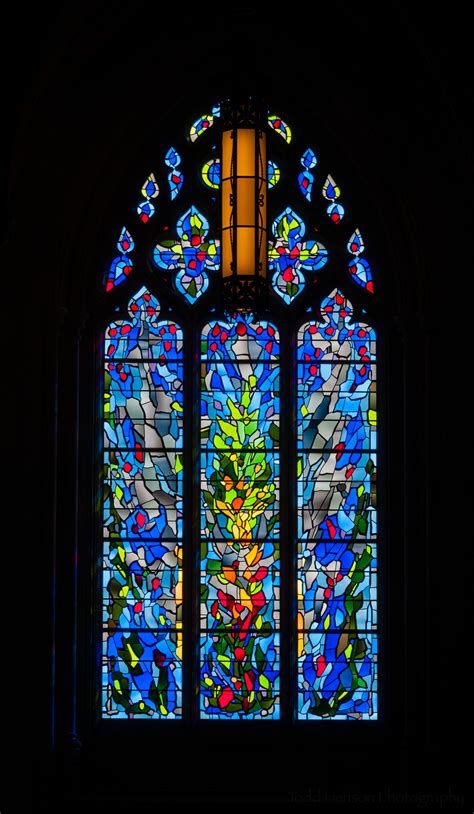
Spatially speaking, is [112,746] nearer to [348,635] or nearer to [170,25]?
[348,635]

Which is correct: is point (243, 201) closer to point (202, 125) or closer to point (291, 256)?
point (291, 256)

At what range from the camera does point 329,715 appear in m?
6.85

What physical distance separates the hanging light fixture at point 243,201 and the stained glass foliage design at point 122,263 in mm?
2433

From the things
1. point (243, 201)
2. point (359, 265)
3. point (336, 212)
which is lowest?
point (243, 201)

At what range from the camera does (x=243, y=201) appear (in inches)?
185

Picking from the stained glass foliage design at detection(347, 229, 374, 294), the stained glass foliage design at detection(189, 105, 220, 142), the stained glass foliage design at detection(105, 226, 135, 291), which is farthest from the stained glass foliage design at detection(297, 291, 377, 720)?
the stained glass foliage design at detection(189, 105, 220, 142)

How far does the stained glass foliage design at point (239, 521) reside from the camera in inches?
271

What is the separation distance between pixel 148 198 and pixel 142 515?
5.82ft

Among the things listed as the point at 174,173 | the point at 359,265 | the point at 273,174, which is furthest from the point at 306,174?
the point at 174,173

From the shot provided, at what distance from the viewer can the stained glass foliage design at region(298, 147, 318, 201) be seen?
23.7 ft

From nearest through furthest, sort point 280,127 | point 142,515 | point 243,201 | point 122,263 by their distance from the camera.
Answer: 1. point 243,201
2. point 142,515
3. point 122,263
4. point 280,127

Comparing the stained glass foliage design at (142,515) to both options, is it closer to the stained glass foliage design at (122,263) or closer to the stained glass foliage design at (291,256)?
the stained glass foliage design at (122,263)
